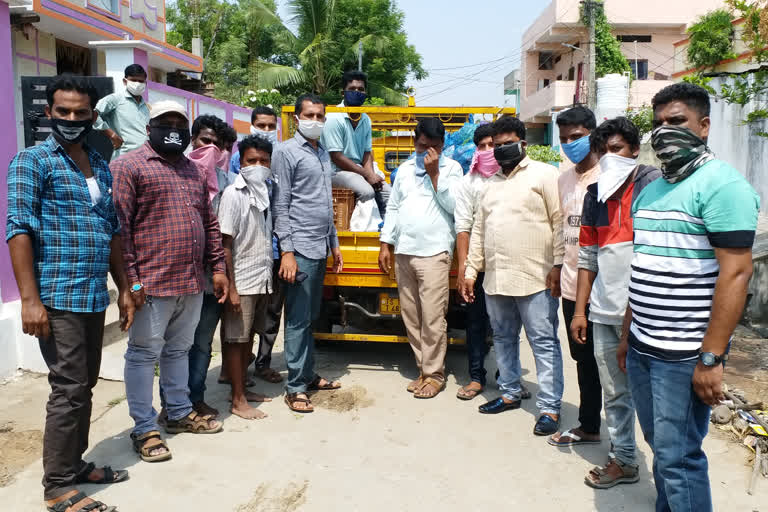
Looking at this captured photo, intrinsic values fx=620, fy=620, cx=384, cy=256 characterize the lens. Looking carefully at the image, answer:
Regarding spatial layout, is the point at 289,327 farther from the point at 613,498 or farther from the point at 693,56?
the point at 693,56

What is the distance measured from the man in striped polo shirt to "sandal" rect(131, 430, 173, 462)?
273cm

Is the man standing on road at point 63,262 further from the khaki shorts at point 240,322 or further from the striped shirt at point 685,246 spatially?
the striped shirt at point 685,246

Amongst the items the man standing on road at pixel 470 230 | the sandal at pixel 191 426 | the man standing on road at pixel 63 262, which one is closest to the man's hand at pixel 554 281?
the man standing on road at pixel 470 230

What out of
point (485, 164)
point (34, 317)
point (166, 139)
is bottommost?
point (34, 317)

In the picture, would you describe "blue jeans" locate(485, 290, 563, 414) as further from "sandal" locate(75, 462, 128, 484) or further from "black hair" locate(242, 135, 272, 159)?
"sandal" locate(75, 462, 128, 484)

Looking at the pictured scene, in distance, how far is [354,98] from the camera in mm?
5875

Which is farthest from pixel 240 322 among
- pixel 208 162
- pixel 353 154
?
pixel 353 154

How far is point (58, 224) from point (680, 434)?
2.97 m

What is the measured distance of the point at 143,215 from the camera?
3613 millimetres

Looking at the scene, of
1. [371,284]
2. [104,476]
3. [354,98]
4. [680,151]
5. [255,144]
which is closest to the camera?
[680,151]

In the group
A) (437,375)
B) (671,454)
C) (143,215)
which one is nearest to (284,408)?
(437,375)

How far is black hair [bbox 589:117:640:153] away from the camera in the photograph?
3.26 m

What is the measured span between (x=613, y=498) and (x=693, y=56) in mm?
17480

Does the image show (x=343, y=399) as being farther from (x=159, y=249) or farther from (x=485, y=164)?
(x=485, y=164)
